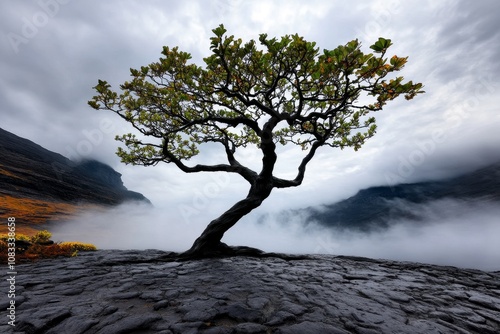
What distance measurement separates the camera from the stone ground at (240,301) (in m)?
3.59

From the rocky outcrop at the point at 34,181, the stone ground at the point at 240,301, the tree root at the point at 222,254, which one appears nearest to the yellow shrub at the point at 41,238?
the stone ground at the point at 240,301

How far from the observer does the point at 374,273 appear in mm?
7977

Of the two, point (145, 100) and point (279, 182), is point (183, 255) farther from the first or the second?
point (145, 100)

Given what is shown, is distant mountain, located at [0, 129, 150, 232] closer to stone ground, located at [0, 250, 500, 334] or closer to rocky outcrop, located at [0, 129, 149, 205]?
rocky outcrop, located at [0, 129, 149, 205]

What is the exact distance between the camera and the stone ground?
11.8 ft

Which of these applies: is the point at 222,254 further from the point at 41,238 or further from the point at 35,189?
the point at 35,189

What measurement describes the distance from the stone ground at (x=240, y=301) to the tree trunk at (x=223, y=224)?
6.45 feet

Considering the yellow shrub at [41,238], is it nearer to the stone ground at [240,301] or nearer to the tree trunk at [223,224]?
the stone ground at [240,301]

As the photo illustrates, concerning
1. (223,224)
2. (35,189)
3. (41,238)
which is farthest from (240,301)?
(35,189)

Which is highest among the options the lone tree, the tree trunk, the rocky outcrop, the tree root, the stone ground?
the rocky outcrop

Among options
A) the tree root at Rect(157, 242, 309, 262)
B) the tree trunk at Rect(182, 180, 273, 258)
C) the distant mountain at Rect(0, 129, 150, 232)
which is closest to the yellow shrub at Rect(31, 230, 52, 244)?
the tree root at Rect(157, 242, 309, 262)

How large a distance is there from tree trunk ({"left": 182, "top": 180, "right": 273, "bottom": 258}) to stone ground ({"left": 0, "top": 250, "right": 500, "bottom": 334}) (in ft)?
6.45

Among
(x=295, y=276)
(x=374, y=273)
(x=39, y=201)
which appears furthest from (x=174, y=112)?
(x=39, y=201)

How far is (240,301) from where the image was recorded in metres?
4.52
